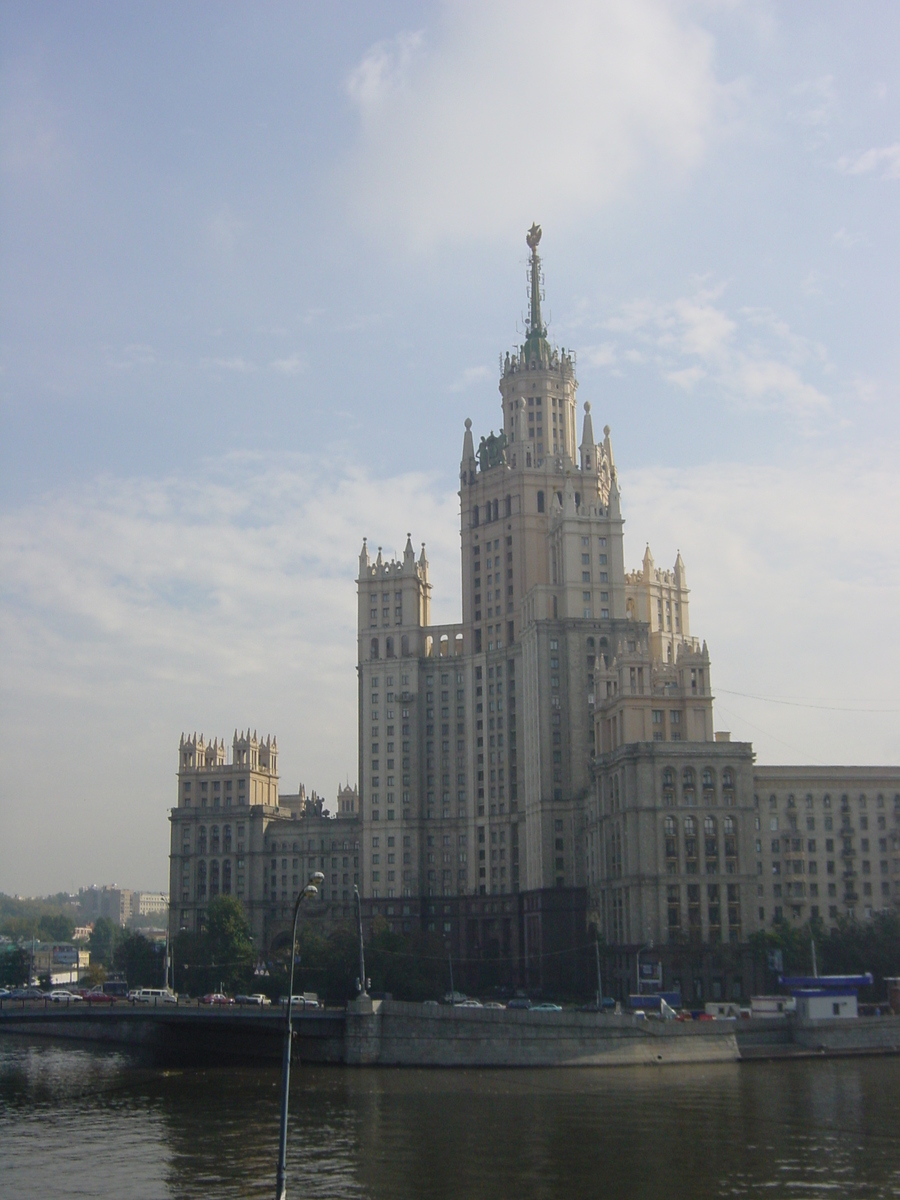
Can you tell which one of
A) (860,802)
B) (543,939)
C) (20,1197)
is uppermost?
(860,802)

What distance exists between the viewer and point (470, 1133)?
84625 mm

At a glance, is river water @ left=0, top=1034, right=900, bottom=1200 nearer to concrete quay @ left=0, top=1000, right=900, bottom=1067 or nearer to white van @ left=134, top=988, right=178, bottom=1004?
concrete quay @ left=0, top=1000, right=900, bottom=1067

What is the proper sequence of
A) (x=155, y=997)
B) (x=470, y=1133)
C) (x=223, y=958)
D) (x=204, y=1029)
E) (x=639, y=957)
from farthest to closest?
(x=223, y=958)
(x=155, y=997)
(x=639, y=957)
(x=204, y=1029)
(x=470, y=1133)

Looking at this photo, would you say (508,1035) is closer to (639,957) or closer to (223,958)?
(639,957)

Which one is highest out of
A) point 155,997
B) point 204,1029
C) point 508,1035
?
point 155,997

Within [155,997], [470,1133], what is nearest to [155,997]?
[155,997]

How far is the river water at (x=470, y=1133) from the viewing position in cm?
7094

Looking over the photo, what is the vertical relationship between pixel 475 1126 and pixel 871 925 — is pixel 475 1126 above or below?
below

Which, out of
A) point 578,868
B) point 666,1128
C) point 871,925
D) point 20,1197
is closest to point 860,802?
point 871,925

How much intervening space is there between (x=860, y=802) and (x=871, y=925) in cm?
1568

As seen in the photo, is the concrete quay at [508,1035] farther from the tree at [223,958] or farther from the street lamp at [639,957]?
the tree at [223,958]

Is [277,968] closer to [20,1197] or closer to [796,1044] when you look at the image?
[796,1044]

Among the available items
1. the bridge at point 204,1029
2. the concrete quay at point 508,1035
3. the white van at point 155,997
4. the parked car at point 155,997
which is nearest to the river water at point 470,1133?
the concrete quay at point 508,1035

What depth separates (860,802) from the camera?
165000 millimetres
